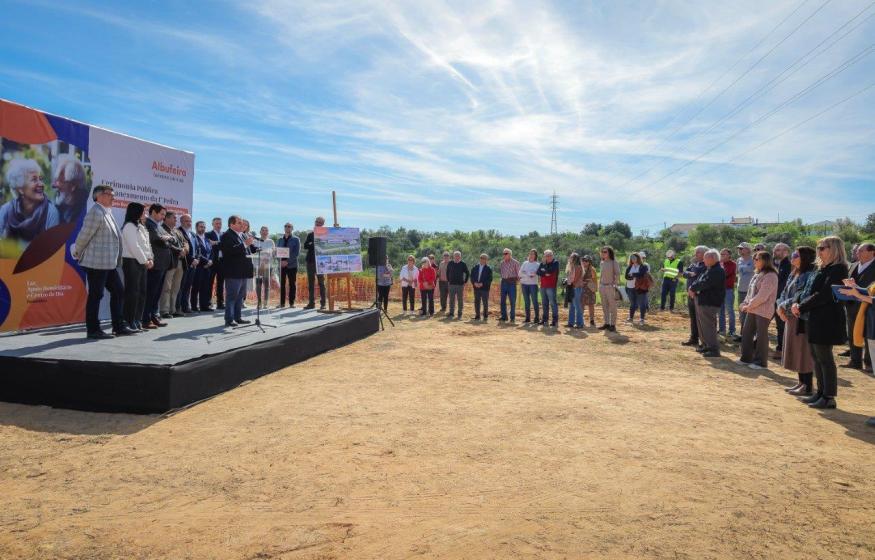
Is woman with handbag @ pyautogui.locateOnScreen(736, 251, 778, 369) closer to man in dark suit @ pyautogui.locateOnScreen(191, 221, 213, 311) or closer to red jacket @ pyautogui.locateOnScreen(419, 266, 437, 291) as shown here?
red jacket @ pyautogui.locateOnScreen(419, 266, 437, 291)

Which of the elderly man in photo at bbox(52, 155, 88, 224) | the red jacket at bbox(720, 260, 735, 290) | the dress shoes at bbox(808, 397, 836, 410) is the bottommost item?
the dress shoes at bbox(808, 397, 836, 410)

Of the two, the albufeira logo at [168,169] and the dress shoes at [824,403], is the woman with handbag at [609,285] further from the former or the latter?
the albufeira logo at [168,169]

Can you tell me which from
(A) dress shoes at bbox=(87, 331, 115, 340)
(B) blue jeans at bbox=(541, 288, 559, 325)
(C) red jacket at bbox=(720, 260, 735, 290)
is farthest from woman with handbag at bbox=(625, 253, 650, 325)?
(A) dress shoes at bbox=(87, 331, 115, 340)

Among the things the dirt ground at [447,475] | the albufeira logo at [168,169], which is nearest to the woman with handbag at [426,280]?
the albufeira logo at [168,169]

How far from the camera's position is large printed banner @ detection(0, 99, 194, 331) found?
6152 mm

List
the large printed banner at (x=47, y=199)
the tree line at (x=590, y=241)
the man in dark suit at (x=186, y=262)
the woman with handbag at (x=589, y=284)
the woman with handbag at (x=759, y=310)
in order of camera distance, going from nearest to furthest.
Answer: the large printed banner at (x=47, y=199)
the woman with handbag at (x=759, y=310)
the man in dark suit at (x=186, y=262)
the woman with handbag at (x=589, y=284)
the tree line at (x=590, y=241)

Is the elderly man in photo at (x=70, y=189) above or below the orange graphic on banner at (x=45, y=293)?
above

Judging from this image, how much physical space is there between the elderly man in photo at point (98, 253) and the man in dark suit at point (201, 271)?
2538mm

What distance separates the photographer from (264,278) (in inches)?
296

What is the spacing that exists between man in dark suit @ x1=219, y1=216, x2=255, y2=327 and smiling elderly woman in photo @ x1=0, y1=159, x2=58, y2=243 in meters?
2.24

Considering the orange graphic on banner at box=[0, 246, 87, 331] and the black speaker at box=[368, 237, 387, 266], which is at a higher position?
the black speaker at box=[368, 237, 387, 266]

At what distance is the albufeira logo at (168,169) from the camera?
8359 millimetres

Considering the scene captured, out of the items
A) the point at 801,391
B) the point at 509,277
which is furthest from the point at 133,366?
the point at 509,277

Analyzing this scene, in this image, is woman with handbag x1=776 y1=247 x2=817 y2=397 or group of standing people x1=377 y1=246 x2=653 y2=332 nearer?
woman with handbag x1=776 y1=247 x2=817 y2=397
